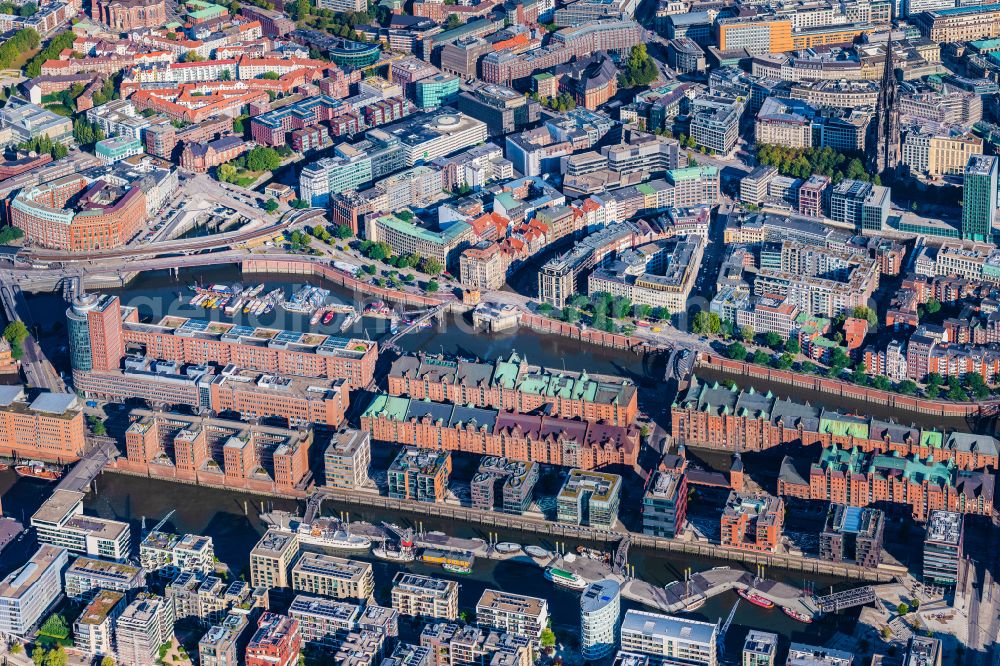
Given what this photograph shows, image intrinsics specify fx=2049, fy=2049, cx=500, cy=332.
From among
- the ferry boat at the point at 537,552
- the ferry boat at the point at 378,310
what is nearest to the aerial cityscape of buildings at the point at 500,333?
the ferry boat at the point at 537,552

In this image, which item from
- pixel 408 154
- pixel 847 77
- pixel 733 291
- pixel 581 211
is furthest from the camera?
pixel 847 77

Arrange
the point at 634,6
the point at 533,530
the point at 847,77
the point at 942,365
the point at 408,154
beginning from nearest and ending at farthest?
the point at 533,530 → the point at 942,365 → the point at 408,154 → the point at 847,77 → the point at 634,6

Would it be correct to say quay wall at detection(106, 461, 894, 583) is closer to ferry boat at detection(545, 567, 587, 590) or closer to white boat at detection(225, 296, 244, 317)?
ferry boat at detection(545, 567, 587, 590)

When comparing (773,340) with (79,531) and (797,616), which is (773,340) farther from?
(79,531)

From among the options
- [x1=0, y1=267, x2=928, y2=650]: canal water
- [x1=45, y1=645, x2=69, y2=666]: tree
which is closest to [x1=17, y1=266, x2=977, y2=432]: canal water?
[x1=0, y1=267, x2=928, y2=650]: canal water

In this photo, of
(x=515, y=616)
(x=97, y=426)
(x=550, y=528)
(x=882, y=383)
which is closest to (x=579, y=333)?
(x=882, y=383)

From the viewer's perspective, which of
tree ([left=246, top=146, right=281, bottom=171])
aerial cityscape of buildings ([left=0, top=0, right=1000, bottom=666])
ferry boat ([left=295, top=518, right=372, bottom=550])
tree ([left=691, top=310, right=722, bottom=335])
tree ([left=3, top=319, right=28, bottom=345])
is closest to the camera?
aerial cityscape of buildings ([left=0, top=0, right=1000, bottom=666])

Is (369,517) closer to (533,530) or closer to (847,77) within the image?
(533,530)

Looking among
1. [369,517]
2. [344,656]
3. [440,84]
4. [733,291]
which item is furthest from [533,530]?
[440,84]
